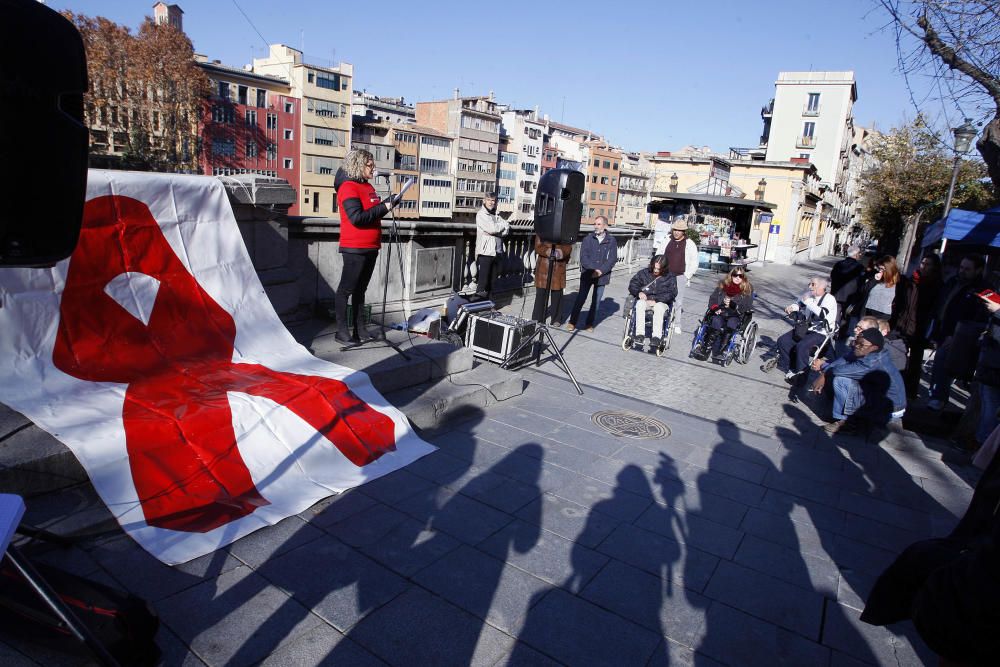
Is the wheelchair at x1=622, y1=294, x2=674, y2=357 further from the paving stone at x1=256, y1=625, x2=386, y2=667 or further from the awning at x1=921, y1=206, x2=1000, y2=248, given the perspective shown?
the paving stone at x1=256, y1=625, x2=386, y2=667

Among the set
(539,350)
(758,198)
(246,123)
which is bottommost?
(539,350)

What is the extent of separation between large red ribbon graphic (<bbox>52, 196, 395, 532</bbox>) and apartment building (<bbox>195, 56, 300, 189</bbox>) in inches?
2207

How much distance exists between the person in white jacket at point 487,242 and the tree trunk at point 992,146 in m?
6.49

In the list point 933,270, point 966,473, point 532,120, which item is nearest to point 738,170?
point 933,270

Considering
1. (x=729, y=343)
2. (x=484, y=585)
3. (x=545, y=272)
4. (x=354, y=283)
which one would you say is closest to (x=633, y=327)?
(x=729, y=343)

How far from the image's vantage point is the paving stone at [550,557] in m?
3.61

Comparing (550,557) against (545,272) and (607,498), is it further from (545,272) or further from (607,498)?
(545,272)

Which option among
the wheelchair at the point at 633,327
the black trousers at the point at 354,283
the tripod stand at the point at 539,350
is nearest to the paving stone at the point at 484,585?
the black trousers at the point at 354,283

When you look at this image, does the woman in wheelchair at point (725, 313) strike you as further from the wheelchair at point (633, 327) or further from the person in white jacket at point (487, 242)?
the person in white jacket at point (487, 242)

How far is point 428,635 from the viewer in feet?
9.81

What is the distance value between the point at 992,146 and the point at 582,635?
28.6ft

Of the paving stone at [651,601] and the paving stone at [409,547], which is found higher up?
the paving stone at [409,547]

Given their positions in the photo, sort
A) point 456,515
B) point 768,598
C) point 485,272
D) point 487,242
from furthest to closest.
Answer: point 485,272 → point 487,242 → point 456,515 → point 768,598

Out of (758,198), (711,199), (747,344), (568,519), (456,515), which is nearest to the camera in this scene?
(456,515)
